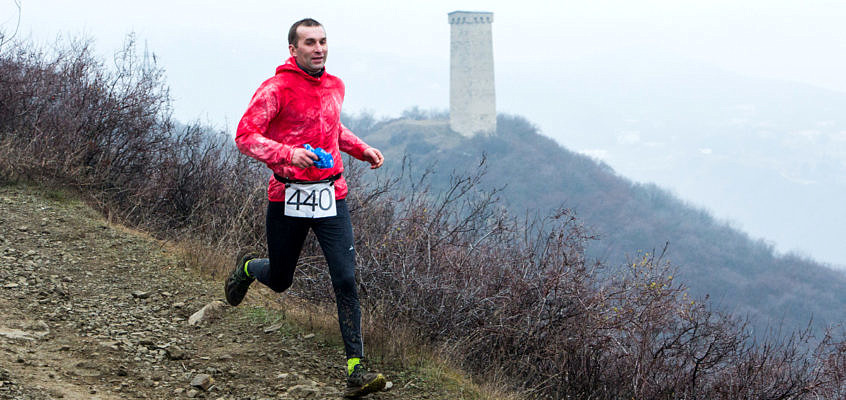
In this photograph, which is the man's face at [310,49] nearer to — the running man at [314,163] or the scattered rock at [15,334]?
the running man at [314,163]

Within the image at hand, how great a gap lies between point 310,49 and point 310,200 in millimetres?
701

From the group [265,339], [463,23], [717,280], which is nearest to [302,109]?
[265,339]

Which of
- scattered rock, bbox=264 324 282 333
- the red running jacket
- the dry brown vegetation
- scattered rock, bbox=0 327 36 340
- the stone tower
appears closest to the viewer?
the red running jacket

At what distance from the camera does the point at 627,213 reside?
57.8 metres

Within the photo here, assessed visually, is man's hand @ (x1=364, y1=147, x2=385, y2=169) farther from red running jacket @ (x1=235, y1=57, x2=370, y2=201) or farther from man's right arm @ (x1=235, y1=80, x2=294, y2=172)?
man's right arm @ (x1=235, y1=80, x2=294, y2=172)

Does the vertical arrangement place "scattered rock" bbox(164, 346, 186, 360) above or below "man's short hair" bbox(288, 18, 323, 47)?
below

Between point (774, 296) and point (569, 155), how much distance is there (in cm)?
2640

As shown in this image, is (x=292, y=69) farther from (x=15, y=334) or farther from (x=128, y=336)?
(x=15, y=334)

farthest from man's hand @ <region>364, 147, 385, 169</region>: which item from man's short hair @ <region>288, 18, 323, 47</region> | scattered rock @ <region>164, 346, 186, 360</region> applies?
scattered rock @ <region>164, 346, 186, 360</region>

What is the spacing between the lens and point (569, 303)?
614 centimetres

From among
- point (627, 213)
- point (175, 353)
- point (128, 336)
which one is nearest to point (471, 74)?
point (627, 213)

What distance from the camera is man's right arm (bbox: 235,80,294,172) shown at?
3160mm

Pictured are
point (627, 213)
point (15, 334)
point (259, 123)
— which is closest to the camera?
point (259, 123)

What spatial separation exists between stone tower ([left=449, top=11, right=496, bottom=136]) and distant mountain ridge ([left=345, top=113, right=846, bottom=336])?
154 cm
